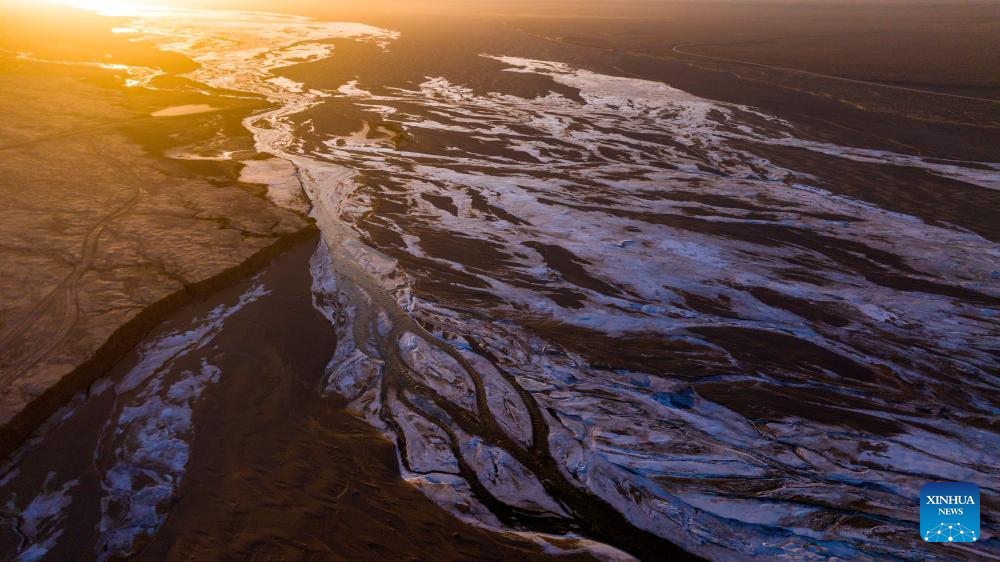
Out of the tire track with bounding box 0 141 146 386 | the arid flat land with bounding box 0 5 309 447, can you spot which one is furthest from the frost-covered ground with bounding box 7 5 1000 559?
the tire track with bounding box 0 141 146 386

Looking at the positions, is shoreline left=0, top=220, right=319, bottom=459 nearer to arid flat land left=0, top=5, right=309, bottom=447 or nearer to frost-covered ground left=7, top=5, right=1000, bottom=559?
arid flat land left=0, top=5, right=309, bottom=447

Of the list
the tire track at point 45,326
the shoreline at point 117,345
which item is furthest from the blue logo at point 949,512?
the tire track at point 45,326

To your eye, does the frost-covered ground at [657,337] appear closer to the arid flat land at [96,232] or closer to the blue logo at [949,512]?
the blue logo at [949,512]

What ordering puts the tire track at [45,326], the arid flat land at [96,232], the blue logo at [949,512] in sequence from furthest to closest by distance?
the arid flat land at [96,232], the tire track at [45,326], the blue logo at [949,512]

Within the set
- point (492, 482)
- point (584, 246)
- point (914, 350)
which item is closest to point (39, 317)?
point (492, 482)

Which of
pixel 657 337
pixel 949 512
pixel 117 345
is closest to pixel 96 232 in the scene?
pixel 117 345

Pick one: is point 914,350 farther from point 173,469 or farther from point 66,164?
point 66,164

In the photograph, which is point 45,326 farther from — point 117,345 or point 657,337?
point 657,337
